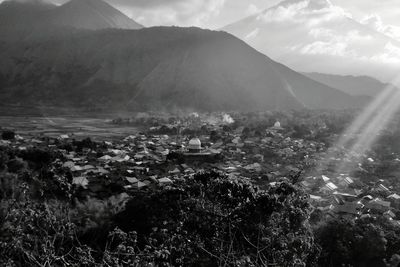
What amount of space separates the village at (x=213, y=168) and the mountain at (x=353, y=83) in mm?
86486

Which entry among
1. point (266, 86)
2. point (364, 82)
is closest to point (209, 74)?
point (266, 86)

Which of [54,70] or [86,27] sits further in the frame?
[86,27]

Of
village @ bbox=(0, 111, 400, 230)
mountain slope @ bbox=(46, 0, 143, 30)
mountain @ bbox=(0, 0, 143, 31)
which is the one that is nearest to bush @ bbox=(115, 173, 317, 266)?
village @ bbox=(0, 111, 400, 230)

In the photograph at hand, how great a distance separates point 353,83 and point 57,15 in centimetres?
8965

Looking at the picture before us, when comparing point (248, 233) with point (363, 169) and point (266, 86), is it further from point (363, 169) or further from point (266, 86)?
point (266, 86)

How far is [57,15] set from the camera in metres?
107

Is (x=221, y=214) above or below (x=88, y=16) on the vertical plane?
below

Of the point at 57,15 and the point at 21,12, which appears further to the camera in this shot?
the point at 21,12

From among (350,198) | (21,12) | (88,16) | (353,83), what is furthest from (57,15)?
(350,198)

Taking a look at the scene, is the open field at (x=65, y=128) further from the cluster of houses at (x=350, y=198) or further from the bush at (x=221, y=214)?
the bush at (x=221, y=214)

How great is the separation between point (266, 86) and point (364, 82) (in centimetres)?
5764

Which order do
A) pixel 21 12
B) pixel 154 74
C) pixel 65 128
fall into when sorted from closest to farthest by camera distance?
pixel 65 128 < pixel 154 74 < pixel 21 12

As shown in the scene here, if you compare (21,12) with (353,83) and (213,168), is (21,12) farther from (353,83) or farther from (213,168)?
(213,168)

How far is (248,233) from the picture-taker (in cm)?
855
